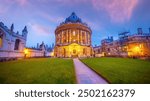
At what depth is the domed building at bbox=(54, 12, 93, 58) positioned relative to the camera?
27609mm

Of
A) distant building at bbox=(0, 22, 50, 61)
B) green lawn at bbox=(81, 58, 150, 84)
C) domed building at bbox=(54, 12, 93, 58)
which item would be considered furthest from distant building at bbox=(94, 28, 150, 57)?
distant building at bbox=(0, 22, 50, 61)

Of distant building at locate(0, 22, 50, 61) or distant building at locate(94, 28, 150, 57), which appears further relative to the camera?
distant building at locate(94, 28, 150, 57)

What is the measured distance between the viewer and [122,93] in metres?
5.28

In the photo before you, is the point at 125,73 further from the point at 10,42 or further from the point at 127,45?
the point at 127,45

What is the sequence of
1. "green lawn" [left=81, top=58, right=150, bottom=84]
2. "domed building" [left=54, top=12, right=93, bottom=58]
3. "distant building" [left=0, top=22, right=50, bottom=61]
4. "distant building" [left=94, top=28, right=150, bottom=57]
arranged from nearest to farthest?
"green lawn" [left=81, top=58, right=150, bottom=84] < "distant building" [left=0, top=22, right=50, bottom=61] < "distant building" [left=94, top=28, right=150, bottom=57] < "domed building" [left=54, top=12, right=93, bottom=58]

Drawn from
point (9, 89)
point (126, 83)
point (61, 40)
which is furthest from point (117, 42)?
point (9, 89)

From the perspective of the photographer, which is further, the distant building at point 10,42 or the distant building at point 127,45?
the distant building at point 127,45

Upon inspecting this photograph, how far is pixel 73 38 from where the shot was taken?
104 feet

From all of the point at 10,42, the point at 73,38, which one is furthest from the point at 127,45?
the point at 10,42

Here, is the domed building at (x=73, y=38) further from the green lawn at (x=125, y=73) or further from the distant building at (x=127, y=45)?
the green lawn at (x=125, y=73)

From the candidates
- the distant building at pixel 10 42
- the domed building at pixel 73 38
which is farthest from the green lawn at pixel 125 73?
the domed building at pixel 73 38

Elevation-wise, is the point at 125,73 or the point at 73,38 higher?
the point at 73,38

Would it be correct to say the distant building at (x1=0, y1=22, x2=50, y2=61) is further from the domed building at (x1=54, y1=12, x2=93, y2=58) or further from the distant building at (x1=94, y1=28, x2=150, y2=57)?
the distant building at (x1=94, y1=28, x2=150, y2=57)

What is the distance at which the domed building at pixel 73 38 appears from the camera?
27.6 m
